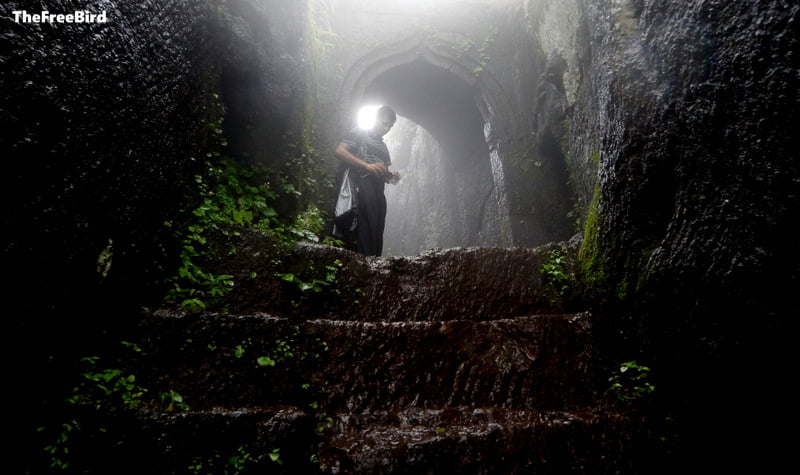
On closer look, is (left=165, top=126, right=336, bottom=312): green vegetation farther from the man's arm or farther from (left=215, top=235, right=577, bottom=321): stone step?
the man's arm

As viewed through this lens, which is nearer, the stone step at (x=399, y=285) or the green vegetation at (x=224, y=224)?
the green vegetation at (x=224, y=224)

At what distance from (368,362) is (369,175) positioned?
3.57 meters

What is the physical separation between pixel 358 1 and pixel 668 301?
7000 mm

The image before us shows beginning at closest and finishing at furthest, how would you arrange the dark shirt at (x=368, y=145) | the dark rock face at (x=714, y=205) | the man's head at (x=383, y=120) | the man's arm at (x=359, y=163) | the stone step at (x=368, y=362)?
the dark rock face at (x=714, y=205) → the stone step at (x=368, y=362) → the man's arm at (x=359, y=163) → the dark shirt at (x=368, y=145) → the man's head at (x=383, y=120)

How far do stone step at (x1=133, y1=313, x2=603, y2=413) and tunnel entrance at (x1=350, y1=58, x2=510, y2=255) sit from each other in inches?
168

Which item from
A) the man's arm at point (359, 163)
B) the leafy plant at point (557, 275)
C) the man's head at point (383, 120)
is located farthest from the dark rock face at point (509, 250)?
the man's head at point (383, 120)

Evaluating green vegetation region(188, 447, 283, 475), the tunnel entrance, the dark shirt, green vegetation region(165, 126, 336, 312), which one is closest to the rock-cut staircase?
green vegetation region(188, 447, 283, 475)

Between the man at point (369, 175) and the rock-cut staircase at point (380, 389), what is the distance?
2.28 m

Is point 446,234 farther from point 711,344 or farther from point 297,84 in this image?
Answer: point 711,344

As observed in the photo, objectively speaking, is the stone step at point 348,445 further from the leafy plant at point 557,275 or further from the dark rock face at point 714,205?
the leafy plant at point 557,275

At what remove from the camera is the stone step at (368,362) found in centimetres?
196

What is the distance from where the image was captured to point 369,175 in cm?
551

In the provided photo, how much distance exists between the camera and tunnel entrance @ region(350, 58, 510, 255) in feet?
24.0

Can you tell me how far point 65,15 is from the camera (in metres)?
1.73
